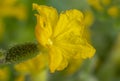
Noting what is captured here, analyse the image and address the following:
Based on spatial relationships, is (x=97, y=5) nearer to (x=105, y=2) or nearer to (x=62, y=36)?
(x=105, y=2)

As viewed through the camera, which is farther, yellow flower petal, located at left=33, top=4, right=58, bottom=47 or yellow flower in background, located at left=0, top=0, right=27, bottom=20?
yellow flower in background, located at left=0, top=0, right=27, bottom=20

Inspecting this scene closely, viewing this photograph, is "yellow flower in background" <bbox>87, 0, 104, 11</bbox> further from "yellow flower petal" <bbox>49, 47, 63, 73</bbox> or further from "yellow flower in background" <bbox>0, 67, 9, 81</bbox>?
"yellow flower petal" <bbox>49, 47, 63, 73</bbox>

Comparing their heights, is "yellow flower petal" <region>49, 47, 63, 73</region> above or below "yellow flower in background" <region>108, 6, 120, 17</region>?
above

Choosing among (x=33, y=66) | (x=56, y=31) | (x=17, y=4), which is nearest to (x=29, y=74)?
(x=33, y=66)

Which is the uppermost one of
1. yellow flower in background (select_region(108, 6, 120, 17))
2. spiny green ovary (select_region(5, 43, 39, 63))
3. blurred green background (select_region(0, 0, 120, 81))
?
spiny green ovary (select_region(5, 43, 39, 63))

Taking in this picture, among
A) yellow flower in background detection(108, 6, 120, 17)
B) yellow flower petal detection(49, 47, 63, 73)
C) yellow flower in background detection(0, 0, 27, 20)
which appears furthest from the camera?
yellow flower in background detection(0, 0, 27, 20)

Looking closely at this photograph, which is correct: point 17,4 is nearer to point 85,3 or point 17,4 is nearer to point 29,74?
point 85,3

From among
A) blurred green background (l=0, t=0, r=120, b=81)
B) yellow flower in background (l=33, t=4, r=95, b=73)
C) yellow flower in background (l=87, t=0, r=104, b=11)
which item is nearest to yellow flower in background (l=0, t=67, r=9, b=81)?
blurred green background (l=0, t=0, r=120, b=81)

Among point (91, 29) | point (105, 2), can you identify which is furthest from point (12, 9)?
point (105, 2)
